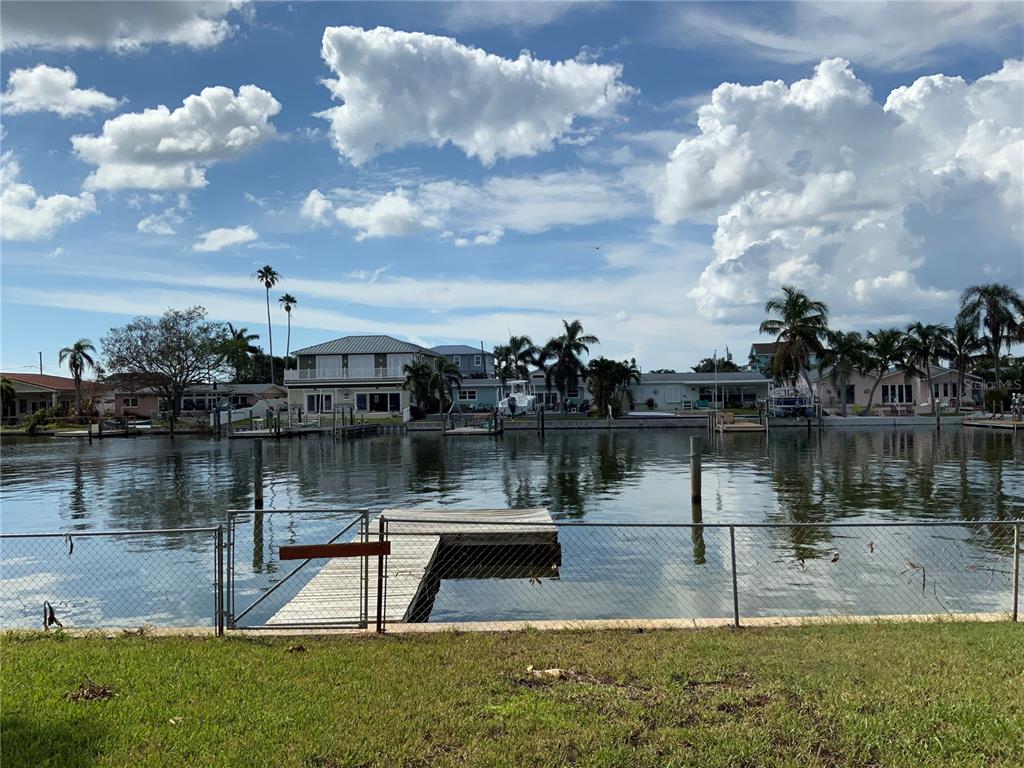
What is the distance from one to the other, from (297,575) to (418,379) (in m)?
59.9

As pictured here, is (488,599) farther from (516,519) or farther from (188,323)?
(188,323)

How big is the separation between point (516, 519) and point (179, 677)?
464 inches

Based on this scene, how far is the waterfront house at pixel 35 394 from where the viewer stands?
294 ft

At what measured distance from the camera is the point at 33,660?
269 inches

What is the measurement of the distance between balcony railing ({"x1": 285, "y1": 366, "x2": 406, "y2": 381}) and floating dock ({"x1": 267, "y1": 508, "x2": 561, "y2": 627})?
62103mm

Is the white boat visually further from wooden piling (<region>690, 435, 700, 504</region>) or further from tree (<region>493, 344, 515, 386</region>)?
wooden piling (<region>690, 435, 700, 504</region>)

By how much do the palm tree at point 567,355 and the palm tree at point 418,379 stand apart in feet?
39.9

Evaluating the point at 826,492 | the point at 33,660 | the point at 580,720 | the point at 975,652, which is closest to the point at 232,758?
the point at 580,720

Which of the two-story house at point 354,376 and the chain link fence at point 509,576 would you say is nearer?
the chain link fence at point 509,576

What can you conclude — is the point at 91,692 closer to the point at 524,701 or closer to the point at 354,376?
the point at 524,701

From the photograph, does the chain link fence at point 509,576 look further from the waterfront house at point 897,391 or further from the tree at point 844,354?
the waterfront house at point 897,391

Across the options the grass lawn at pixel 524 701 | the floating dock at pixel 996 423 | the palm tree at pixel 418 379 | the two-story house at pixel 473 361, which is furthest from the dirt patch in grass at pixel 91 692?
the two-story house at pixel 473 361

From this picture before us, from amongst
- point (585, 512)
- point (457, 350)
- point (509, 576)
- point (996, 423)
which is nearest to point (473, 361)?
point (457, 350)

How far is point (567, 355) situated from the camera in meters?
77.1
